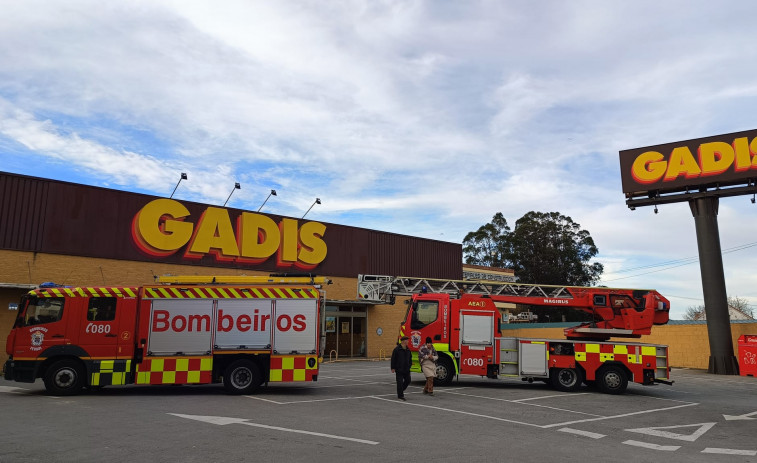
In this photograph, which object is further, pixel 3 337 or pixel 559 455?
pixel 3 337

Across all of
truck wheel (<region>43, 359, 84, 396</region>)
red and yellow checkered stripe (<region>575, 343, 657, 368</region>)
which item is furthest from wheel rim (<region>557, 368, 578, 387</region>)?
truck wheel (<region>43, 359, 84, 396</region>)

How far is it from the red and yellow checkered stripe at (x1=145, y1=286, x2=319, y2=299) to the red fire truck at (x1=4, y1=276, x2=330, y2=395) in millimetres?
25

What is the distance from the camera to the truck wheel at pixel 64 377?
13112mm

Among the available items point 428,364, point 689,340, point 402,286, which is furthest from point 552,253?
point 428,364

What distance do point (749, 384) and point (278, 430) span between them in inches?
755

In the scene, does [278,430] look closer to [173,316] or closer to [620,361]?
[173,316]

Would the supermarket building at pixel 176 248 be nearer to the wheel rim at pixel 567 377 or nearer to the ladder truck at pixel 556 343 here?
the ladder truck at pixel 556 343

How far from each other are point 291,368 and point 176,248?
13.5 meters

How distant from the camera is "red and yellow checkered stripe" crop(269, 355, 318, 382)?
14070mm

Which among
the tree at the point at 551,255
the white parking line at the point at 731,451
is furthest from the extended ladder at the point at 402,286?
the tree at the point at 551,255

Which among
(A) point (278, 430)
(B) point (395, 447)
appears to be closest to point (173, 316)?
(A) point (278, 430)

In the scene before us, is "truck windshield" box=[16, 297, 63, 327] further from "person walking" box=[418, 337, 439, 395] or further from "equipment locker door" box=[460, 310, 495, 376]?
"equipment locker door" box=[460, 310, 495, 376]

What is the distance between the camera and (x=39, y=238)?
21.8m

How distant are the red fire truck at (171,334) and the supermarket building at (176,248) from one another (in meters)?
8.62
